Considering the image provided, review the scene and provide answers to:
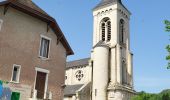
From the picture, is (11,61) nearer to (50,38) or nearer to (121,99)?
(50,38)

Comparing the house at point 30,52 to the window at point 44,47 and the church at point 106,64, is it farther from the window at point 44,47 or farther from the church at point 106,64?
the church at point 106,64

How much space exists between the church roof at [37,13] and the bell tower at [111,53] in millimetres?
20868

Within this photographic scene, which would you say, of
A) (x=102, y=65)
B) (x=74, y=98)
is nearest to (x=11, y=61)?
(x=74, y=98)

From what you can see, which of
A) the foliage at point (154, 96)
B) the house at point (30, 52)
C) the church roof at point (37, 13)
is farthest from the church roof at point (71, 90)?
the house at point (30, 52)

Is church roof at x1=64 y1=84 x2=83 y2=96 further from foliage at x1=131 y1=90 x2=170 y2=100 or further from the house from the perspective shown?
the house

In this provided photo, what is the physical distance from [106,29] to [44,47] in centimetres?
2905

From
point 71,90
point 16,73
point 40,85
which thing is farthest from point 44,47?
point 71,90

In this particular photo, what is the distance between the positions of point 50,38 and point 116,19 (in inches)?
1105

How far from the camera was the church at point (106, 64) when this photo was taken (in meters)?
39.1

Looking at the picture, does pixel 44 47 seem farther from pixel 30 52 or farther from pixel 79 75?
pixel 79 75

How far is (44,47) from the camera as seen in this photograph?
17.8 metres

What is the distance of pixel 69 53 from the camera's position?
64.8 ft

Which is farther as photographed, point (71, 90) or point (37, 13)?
point (71, 90)

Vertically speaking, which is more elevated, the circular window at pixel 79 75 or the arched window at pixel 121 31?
the arched window at pixel 121 31
